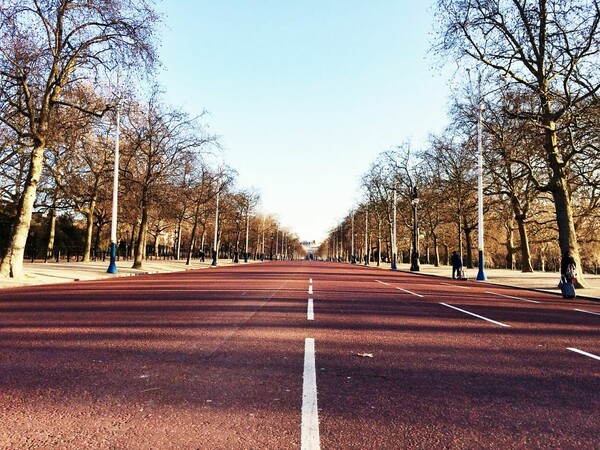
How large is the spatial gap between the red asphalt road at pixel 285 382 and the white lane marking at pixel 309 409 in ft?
0.19

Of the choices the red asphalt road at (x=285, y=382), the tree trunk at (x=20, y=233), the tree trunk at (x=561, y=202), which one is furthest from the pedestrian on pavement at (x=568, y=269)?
the tree trunk at (x=20, y=233)

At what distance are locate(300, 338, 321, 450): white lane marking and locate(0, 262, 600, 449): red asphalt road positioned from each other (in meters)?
0.06

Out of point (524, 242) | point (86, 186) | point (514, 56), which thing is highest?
point (514, 56)

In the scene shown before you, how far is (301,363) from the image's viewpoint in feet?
18.9

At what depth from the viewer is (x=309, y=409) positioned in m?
4.09

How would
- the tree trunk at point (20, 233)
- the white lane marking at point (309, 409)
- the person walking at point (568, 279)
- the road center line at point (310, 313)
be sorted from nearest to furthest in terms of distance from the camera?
1. the white lane marking at point (309, 409)
2. the road center line at point (310, 313)
3. the person walking at point (568, 279)
4. the tree trunk at point (20, 233)

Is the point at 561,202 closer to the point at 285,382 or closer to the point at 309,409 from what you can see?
the point at 285,382

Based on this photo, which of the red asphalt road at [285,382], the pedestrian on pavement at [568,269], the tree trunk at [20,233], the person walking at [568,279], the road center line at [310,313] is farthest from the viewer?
the tree trunk at [20,233]

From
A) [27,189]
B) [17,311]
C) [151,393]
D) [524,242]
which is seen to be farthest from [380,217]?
[151,393]

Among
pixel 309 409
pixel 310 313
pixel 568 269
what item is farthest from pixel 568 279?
pixel 309 409

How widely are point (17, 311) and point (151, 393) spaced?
25.2 feet

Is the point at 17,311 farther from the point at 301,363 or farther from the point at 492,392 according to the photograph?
the point at 492,392

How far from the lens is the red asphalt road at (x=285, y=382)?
3586 millimetres

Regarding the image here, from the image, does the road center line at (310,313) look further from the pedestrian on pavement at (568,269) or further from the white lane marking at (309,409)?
the pedestrian on pavement at (568,269)
